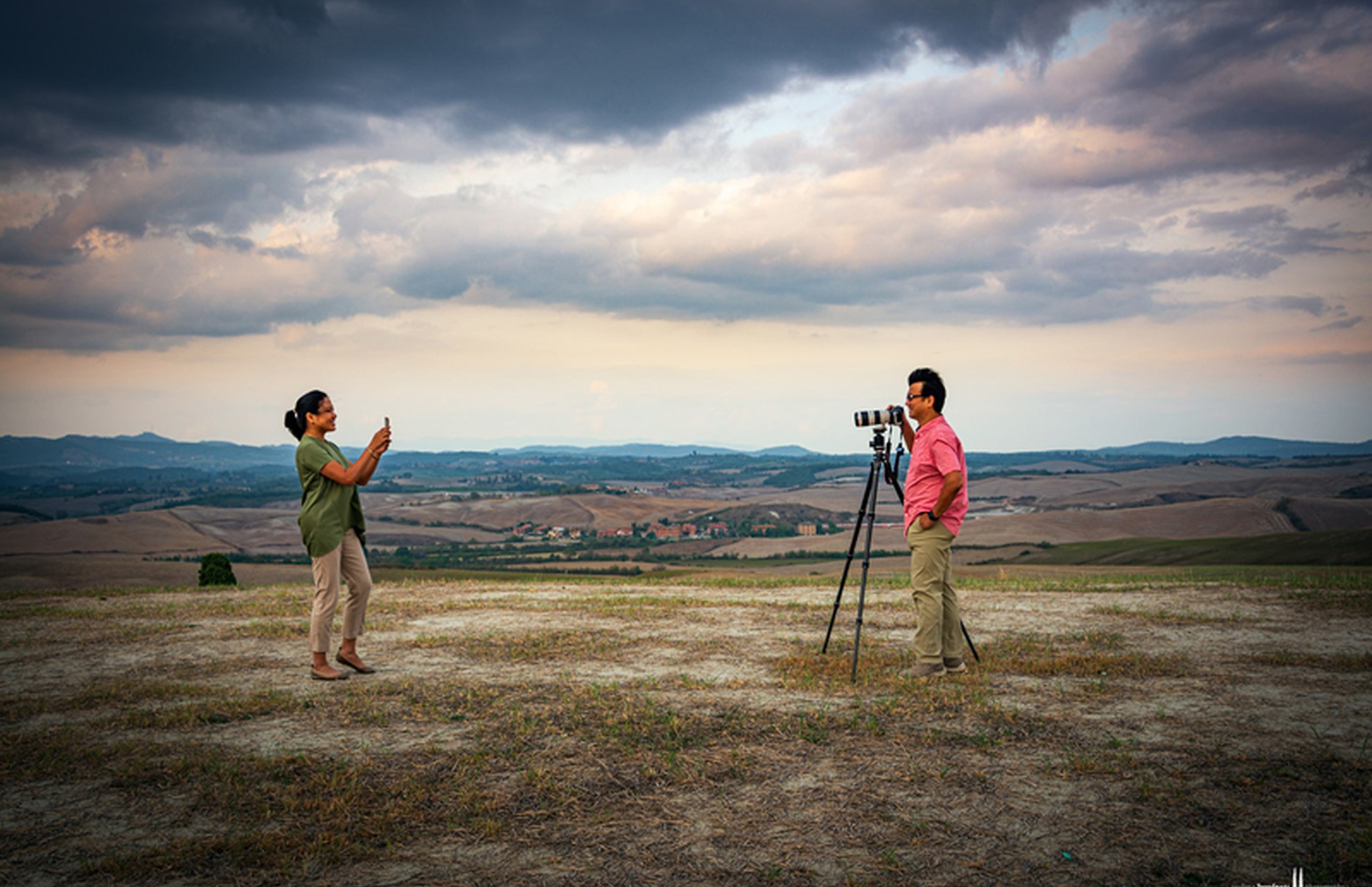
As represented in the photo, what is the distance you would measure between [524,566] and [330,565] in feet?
239

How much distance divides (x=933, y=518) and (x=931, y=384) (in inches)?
61.4

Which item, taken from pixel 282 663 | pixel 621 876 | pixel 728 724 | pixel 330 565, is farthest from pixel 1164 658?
pixel 282 663

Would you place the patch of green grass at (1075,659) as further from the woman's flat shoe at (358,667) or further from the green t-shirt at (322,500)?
the green t-shirt at (322,500)

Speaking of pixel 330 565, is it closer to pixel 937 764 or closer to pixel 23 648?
pixel 23 648

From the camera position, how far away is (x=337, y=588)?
32.4 feet

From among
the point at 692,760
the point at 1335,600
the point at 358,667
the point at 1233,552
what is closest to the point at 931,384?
the point at 692,760

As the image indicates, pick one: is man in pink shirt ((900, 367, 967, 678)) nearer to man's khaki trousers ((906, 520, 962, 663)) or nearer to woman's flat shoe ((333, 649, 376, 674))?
man's khaki trousers ((906, 520, 962, 663))

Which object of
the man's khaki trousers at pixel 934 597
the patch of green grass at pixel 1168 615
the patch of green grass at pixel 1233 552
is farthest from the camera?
the patch of green grass at pixel 1233 552

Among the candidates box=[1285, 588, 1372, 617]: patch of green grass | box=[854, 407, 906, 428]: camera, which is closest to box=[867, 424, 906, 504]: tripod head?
box=[854, 407, 906, 428]: camera

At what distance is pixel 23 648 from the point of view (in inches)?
472

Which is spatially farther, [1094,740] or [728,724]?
[728,724]

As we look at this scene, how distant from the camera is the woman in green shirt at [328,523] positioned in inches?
377

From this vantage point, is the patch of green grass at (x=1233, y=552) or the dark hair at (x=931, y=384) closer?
the dark hair at (x=931, y=384)

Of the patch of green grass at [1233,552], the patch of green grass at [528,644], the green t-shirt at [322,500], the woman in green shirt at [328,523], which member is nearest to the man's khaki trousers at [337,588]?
the woman in green shirt at [328,523]
